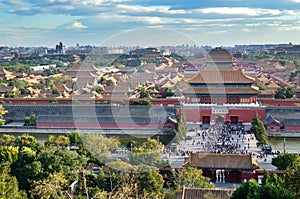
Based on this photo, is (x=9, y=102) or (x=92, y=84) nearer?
(x=9, y=102)

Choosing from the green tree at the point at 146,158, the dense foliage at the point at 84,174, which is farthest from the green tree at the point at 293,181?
the green tree at the point at 146,158

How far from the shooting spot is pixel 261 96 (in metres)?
29.7

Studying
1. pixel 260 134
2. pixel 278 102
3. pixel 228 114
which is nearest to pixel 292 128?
pixel 228 114

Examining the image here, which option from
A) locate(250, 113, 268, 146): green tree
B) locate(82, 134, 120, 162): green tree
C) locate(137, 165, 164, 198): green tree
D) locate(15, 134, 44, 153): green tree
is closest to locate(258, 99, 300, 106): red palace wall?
locate(250, 113, 268, 146): green tree

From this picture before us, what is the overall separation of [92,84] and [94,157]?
23.4 metres

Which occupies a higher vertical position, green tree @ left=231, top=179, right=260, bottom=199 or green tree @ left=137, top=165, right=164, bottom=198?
green tree @ left=231, top=179, right=260, bottom=199

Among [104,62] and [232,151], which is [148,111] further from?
[104,62]

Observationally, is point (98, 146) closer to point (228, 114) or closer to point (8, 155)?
point (8, 155)

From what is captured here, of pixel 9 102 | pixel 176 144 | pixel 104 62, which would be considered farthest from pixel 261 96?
pixel 104 62

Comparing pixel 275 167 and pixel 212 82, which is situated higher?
pixel 212 82

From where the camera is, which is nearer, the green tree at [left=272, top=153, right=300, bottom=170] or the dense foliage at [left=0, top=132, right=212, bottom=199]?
the dense foliage at [left=0, top=132, right=212, bottom=199]

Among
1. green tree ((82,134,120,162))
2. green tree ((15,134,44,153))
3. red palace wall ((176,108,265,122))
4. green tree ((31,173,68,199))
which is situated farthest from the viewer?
red palace wall ((176,108,265,122))

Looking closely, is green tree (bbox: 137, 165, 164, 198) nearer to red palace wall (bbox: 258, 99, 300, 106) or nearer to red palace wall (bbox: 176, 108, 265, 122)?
red palace wall (bbox: 176, 108, 265, 122)

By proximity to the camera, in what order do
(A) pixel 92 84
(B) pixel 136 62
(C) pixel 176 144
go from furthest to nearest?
(B) pixel 136 62, (A) pixel 92 84, (C) pixel 176 144
